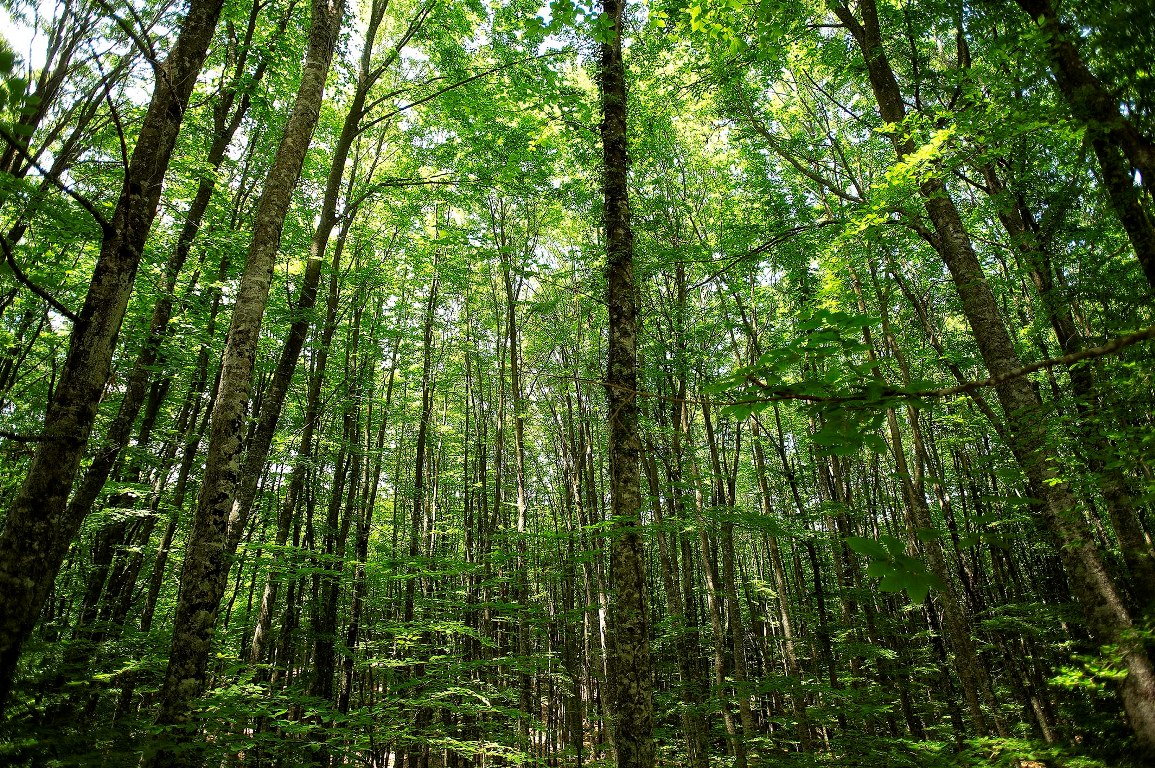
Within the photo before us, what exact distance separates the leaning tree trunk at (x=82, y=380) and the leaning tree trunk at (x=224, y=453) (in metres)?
0.93

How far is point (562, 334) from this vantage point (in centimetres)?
1739

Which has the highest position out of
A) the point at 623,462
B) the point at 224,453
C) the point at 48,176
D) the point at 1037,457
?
the point at 48,176

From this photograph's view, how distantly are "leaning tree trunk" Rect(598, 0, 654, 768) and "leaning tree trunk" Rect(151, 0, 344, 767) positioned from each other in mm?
3427

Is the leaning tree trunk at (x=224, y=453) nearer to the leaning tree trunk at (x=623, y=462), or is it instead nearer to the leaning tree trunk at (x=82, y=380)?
the leaning tree trunk at (x=82, y=380)

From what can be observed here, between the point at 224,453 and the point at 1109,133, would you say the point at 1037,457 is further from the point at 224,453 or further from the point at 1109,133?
the point at 224,453

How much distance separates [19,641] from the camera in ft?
10.2

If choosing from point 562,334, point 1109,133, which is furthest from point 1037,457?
point 562,334

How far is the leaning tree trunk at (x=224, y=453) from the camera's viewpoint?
164 inches

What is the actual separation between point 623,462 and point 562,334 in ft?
39.7

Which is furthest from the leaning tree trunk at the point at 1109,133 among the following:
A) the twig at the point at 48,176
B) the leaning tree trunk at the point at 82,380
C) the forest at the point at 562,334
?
the leaning tree trunk at the point at 82,380

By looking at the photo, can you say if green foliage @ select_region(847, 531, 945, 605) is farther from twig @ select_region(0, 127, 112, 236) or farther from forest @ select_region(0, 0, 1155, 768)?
twig @ select_region(0, 127, 112, 236)

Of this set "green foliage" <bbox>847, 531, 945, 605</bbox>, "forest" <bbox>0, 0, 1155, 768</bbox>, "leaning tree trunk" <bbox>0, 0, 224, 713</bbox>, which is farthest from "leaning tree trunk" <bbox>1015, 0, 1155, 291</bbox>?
"leaning tree trunk" <bbox>0, 0, 224, 713</bbox>

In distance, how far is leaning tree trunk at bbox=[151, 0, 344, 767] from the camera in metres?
4.17

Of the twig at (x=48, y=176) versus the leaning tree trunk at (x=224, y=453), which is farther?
the leaning tree trunk at (x=224, y=453)
